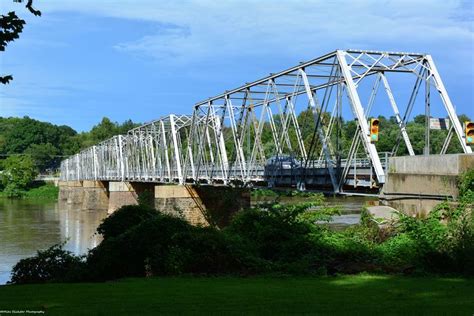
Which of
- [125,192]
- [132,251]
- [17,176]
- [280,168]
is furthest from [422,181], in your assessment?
[17,176]

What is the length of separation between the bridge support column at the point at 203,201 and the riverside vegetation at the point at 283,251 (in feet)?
104

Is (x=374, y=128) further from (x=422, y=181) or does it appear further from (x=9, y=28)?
(x=9, y=28)

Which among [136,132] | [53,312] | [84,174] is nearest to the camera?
[53,312]

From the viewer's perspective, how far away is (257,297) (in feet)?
38.7

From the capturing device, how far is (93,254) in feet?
61.3

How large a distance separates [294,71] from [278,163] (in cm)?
633

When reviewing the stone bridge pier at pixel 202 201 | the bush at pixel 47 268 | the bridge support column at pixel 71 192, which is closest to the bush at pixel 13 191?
the bridge support column at pixel 71 192

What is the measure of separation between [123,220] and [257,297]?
13.3 metres

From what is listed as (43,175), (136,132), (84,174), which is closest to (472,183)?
(136,132)

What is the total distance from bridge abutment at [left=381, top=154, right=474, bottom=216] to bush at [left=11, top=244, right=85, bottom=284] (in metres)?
10.5

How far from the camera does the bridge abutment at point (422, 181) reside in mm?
18109

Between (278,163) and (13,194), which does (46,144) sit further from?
(278,163)

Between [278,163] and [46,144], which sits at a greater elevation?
[46,144]

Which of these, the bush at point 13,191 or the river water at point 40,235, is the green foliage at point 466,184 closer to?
the river water at point 40,235
